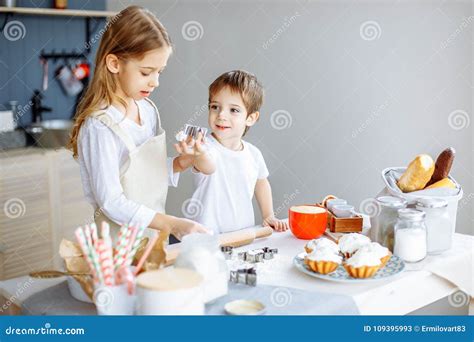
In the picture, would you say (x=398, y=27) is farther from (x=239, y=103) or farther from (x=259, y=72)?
(x=239, y=103)

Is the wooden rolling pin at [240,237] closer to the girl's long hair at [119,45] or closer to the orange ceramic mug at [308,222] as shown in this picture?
the orange ceramic mug at [308,222]

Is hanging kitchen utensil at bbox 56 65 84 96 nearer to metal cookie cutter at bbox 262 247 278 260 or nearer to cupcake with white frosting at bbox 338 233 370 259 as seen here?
metal cookie cutter at bbox 262 247 278 260

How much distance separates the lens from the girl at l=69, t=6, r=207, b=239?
141 cm

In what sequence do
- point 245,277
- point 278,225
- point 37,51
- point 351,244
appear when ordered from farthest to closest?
point 37,51
point 278,225
point 351,244
point 245,277

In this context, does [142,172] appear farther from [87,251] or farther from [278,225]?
[87,251]

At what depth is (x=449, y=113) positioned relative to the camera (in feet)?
7.71

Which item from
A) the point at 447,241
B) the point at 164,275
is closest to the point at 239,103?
the point at 447,241

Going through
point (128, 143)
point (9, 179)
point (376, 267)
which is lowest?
point (9, 179)

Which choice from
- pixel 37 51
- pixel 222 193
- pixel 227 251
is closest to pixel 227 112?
pixel 222 193

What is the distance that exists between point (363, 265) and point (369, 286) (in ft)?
0.14

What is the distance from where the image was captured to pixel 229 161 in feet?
5.79

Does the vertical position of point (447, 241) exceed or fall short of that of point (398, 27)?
it falls short

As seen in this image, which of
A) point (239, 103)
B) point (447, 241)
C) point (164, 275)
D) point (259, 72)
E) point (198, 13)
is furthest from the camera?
point (198, 13)

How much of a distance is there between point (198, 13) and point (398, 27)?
0.99 metres
